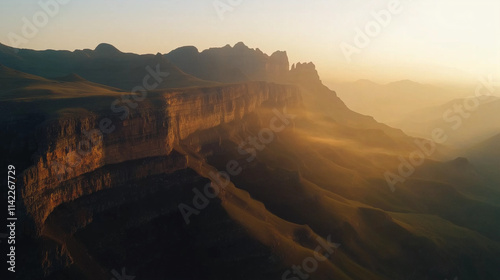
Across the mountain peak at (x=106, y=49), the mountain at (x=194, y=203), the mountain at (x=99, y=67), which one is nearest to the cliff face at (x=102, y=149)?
the mountain at (x=194, y=203)

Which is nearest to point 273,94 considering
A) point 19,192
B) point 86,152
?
point 86,152

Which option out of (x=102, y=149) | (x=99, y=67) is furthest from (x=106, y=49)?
(x=102, y=149)

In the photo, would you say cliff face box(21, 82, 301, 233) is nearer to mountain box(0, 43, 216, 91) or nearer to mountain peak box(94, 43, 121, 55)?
mountain box(0, 43, 216, 91)

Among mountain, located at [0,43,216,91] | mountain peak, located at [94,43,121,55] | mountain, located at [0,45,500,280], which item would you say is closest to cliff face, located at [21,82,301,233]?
mountain, located at [0,45,500,280]

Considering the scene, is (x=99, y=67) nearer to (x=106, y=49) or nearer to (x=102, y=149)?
(x=106, y=49)

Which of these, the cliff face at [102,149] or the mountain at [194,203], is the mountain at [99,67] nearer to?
the mountain at [194,203]

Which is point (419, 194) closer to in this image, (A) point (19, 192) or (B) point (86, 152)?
(B) point (86, 152)
